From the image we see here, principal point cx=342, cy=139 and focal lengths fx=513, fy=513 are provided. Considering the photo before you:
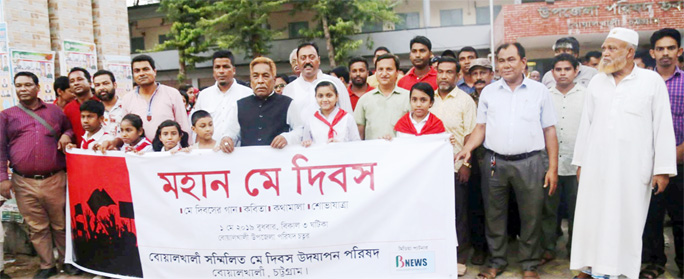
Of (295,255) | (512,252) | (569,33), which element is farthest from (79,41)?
(569,33)

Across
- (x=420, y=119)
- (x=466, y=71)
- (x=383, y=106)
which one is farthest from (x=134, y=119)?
(x=466, y=71)

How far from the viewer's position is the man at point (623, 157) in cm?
368

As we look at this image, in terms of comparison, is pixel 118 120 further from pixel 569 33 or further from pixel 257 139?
pixel 569 33

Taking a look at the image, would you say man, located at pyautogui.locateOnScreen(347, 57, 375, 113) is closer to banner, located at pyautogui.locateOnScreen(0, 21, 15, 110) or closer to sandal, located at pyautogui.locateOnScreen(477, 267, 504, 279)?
sandal, located at pyautogui.locateOnScreen(477, 267, 504, 279)

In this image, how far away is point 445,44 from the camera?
23.3 m

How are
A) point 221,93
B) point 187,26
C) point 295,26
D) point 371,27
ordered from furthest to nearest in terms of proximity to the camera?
point 295,26 → point 371,27 → point 187,26 → point 221,93

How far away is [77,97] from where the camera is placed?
518 centimetres

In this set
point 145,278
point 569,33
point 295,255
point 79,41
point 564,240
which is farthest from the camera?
point 569,33

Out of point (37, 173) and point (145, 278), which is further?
point (37, 173)

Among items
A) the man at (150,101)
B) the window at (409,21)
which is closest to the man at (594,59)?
the man at (150,101)

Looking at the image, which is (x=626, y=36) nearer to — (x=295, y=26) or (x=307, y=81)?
(x=307, y=81)

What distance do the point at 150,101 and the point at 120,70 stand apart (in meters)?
3.75

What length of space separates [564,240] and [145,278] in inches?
159

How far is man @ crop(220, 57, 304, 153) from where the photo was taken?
425 cm
